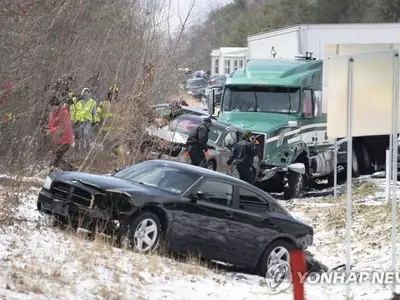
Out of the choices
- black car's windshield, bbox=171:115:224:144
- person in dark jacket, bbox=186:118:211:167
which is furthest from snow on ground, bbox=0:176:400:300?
black car's windshield, bbox=171:115:224:144

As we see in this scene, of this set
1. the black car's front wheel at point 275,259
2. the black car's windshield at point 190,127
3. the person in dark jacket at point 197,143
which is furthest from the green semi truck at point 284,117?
the black car's front wheel at point 275,259

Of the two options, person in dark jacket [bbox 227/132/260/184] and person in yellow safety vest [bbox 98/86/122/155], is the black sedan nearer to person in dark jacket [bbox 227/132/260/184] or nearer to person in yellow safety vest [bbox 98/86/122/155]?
person in yellow safety vest [bbox 98/86/122/155]

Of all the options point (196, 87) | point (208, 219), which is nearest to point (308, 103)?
point (208, 219)

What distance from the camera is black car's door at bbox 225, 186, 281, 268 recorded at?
38.4ft

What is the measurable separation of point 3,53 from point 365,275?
20.0ft

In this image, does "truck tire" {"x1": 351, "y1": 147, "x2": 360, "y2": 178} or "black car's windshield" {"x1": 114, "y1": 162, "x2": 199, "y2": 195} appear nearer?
"black car's windshield" {"x1": 114, "y1": 162, "x2": 199, "y2": 195}

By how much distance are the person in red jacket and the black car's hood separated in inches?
133

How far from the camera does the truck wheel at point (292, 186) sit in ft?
63.9

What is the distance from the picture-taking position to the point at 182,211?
440 inches

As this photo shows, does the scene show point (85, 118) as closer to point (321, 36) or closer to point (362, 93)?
point (362, 93)

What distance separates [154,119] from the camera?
18.1 metres

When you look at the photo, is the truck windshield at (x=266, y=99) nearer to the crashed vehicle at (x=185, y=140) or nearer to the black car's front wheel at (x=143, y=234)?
the crashed vehicle at (x=185, y=140)

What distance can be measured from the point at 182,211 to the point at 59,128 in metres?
4.72

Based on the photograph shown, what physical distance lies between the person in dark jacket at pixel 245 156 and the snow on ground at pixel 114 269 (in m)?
4.29
